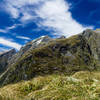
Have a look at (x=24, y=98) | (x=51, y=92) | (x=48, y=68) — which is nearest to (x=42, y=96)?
(x=51, y=92)

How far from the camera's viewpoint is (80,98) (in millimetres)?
6566

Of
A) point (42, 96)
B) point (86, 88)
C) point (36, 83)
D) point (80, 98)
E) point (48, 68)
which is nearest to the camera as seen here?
point (80, 98)

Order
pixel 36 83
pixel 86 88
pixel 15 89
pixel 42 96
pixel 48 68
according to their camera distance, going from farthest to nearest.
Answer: pixel 48 68
pixel 36 83
pixel 15 89
pixel 86 88
pixel 42 96

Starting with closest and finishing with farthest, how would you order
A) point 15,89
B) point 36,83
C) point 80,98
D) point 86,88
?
point 80,98 < point 86,88 < point 15,89 < point 36,83

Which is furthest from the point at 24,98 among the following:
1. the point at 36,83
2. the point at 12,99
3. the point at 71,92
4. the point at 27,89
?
the point at 71,92

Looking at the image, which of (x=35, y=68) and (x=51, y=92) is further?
(x=35, y=68)

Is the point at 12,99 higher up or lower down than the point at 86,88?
lower down

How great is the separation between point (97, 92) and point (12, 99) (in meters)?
4.70

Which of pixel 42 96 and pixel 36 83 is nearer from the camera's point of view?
pixel 42 96

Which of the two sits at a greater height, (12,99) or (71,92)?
(71,92)

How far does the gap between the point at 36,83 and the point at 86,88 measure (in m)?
3.49

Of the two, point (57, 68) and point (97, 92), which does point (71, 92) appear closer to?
point (97, 92)

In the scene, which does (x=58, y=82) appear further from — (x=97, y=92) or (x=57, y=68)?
(x=57, y=68)

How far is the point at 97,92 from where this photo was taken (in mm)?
7316
